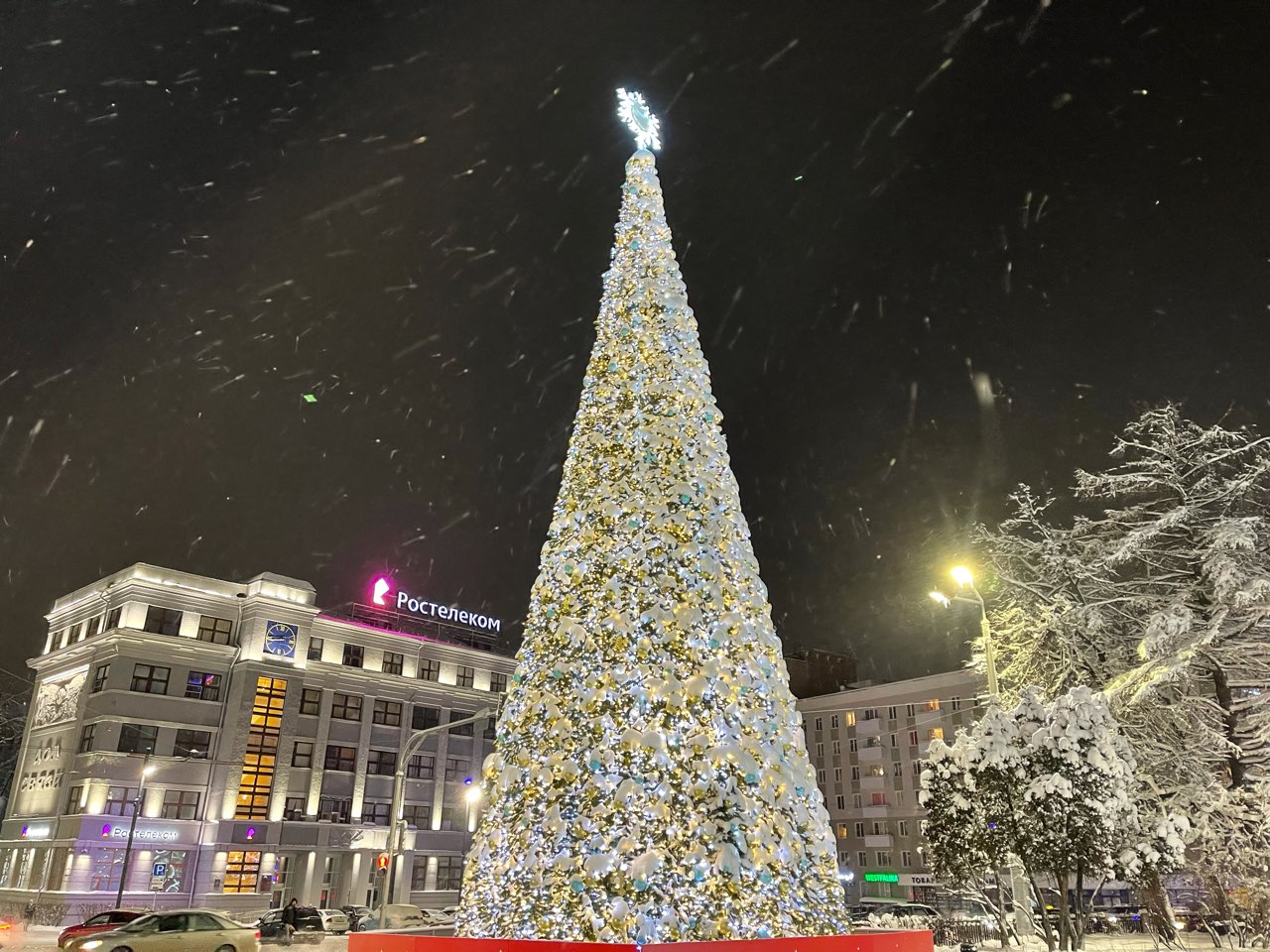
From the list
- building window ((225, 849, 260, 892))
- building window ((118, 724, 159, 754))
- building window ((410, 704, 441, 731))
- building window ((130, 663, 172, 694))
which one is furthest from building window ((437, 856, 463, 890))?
building window ((130, 663, 172, 694))

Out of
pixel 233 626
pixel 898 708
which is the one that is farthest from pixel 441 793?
pixel 898 708

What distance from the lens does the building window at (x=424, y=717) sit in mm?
49656

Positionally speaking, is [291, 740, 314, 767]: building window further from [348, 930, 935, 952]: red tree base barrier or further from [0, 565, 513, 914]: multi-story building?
[348, 930, 935, 952]: red tree base barrier

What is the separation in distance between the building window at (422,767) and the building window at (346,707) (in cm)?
432

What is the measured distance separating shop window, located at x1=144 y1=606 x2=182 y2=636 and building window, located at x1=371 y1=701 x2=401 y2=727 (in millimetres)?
11487

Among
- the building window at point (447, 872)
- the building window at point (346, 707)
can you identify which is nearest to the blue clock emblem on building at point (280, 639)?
the building window at point (346, 707)

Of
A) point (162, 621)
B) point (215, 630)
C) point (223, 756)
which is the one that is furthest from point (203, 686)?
point (162, 621)

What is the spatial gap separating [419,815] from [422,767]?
264cm

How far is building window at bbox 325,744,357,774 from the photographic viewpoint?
1766 inches

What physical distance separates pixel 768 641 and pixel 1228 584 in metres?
13.4

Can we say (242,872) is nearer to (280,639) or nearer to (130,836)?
(280,639)

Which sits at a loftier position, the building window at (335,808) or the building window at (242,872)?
the building window at (335,808)

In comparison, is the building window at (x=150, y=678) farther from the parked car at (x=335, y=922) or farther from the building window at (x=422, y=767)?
the building window at (x=422, y=767)

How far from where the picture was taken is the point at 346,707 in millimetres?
46594
